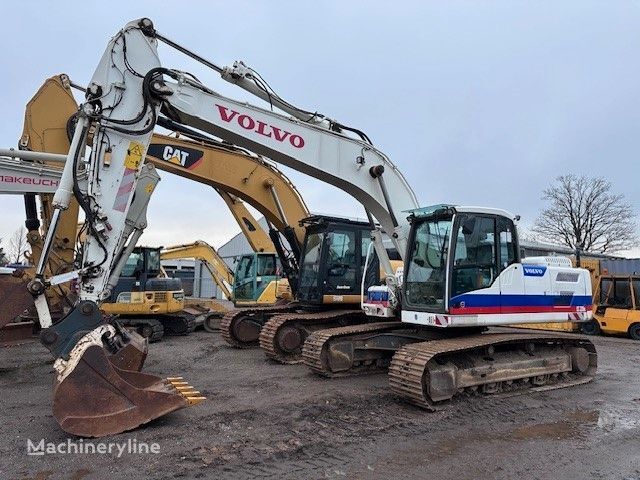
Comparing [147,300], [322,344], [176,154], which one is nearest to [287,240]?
[176,154]

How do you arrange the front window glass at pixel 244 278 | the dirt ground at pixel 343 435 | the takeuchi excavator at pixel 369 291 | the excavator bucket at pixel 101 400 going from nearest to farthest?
the dirt ground at pixel 343 435 < the excavator bucket at pixel 101 400 < the takeuchi excavator at pixel 369 291 < the front window glass at pixel 244 278

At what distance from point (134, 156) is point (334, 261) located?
4.61 m

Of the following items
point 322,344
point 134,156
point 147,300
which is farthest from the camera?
point 147,300

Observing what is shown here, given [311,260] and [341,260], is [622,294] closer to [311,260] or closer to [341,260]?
→ [341,260]

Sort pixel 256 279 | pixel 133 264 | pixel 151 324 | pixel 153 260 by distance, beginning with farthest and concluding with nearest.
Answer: pixel 256 279, pixel 153 260, pixel 133 264, pixel 151 324

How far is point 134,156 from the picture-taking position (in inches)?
231

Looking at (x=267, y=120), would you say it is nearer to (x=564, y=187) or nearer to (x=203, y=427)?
(x=203, y=427)

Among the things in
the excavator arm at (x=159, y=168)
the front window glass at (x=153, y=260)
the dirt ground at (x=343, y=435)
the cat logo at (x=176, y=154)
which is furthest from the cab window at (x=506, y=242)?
the front window glass at (x=153, y=260)

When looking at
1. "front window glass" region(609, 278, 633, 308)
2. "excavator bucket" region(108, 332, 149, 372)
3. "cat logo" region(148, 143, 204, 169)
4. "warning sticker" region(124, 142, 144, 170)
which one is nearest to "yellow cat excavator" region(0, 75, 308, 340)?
"cat logo" region(148, 143, 204, 169)

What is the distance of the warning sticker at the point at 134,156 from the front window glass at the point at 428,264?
3.75 metres

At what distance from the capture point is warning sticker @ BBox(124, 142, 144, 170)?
19.1 feet

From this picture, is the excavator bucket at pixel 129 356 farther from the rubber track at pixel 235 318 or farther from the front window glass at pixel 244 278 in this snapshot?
the front window glass at pixel 244 278

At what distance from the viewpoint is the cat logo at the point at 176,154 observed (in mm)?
9133

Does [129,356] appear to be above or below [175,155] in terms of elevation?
below
